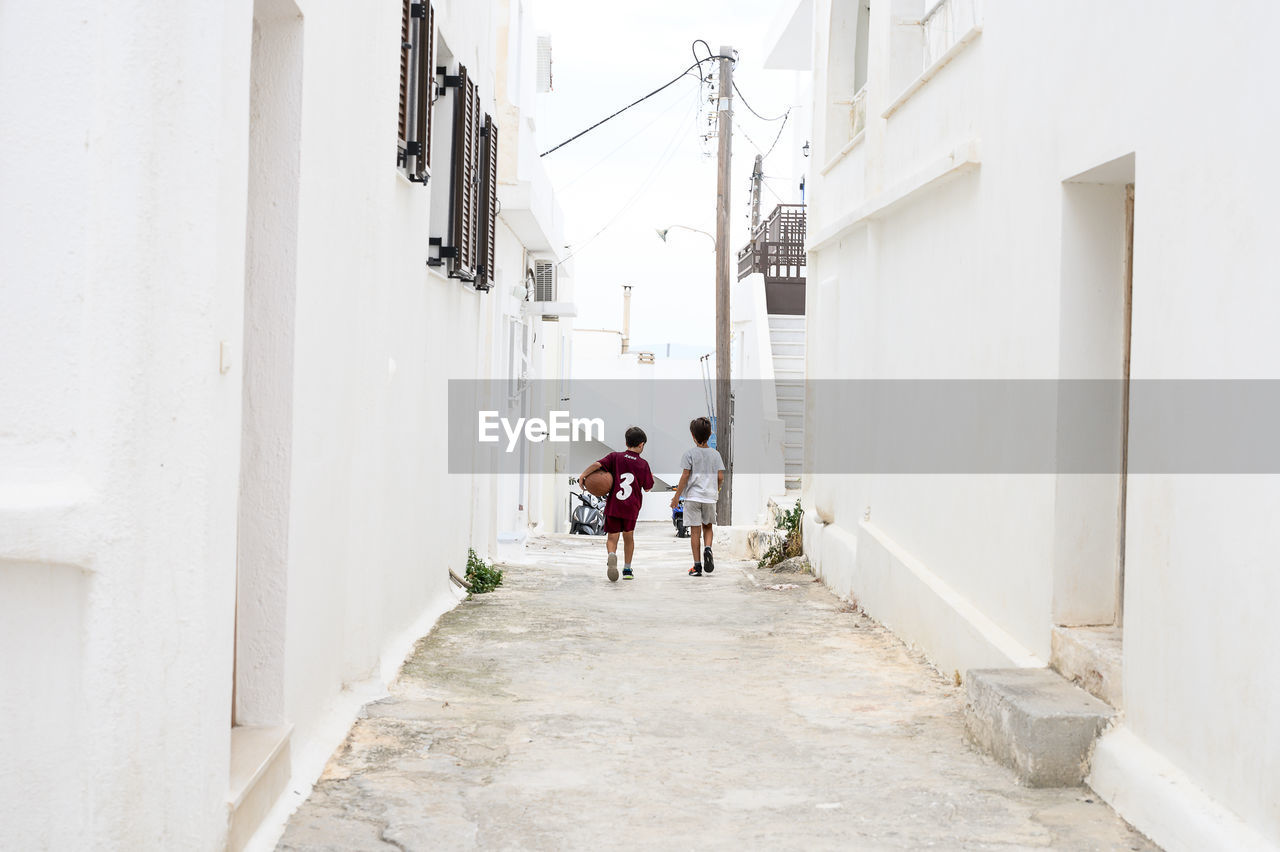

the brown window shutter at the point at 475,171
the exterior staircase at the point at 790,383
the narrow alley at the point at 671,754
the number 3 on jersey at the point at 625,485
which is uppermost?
the brown window shutter at the point at 475,171

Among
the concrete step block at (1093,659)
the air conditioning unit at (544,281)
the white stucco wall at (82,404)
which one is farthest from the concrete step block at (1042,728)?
the air conditioning unit at (544,281)

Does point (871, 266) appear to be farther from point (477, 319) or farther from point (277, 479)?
point (277, 479)

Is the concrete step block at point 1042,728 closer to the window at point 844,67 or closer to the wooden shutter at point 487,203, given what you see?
the wooden shutter at point 487,203

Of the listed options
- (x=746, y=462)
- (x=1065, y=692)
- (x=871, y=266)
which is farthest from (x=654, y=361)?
(x=1065, y=692)

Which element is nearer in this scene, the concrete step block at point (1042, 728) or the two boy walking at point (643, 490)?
the concrete step block at point (1042, 728)

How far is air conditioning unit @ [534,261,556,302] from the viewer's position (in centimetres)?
2162

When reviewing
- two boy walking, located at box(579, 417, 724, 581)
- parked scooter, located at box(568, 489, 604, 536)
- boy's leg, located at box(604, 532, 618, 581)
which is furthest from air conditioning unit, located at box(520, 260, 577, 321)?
boy's leg, located at box(604, 532, 618, 581)

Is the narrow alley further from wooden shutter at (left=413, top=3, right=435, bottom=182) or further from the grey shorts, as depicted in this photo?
the grey shorts

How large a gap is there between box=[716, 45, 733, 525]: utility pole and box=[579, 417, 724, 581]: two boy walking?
733cm

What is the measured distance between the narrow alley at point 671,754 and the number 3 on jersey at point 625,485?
9.68ft

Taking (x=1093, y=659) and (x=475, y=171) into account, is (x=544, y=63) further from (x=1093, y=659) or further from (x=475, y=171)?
(x=1093, y=659)

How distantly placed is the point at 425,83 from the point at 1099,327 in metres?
3.87

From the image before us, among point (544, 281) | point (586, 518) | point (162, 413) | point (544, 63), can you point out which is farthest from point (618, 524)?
point (586, 518)

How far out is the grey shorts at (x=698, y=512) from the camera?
13023 millimetres
